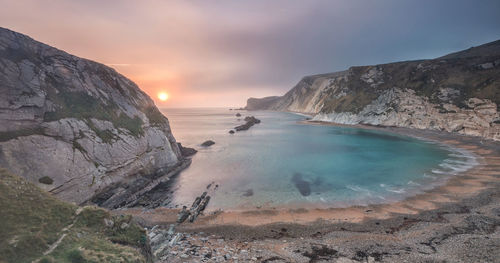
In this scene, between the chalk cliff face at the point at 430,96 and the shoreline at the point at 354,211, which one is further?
the chalk cliff face at the point at 430,96

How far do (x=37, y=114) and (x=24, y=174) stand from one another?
7147 mm

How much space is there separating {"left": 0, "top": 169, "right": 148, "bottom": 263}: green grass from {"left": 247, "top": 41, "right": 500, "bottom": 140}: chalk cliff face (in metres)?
75.4

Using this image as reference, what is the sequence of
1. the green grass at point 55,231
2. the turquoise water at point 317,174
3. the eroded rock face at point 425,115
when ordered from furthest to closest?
the eroded rock face at point 425,115
the turquoise water at point 317,174
the green grass at point 55,231

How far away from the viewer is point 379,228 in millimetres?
16094

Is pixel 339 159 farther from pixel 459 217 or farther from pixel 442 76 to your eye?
pixel 442 76

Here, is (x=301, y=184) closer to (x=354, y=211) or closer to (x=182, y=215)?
(x=354, y=211)

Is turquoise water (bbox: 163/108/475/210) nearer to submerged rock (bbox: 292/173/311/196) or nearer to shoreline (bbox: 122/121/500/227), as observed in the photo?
submerged rock (bbox: 292/173/311/196)

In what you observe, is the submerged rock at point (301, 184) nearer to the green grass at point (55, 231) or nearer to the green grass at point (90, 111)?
the green grass at point (55, 231)

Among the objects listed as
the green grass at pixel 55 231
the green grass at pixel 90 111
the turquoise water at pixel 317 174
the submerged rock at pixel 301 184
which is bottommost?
the submerged rock at pixel 301 184

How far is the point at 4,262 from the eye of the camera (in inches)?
263

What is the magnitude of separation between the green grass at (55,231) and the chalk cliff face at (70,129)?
9.07 m

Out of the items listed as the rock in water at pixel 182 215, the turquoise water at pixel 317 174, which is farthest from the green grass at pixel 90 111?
the rock in water at pixel 182 215

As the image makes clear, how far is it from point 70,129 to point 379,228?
32.6 meters

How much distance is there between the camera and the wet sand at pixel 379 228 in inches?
502
